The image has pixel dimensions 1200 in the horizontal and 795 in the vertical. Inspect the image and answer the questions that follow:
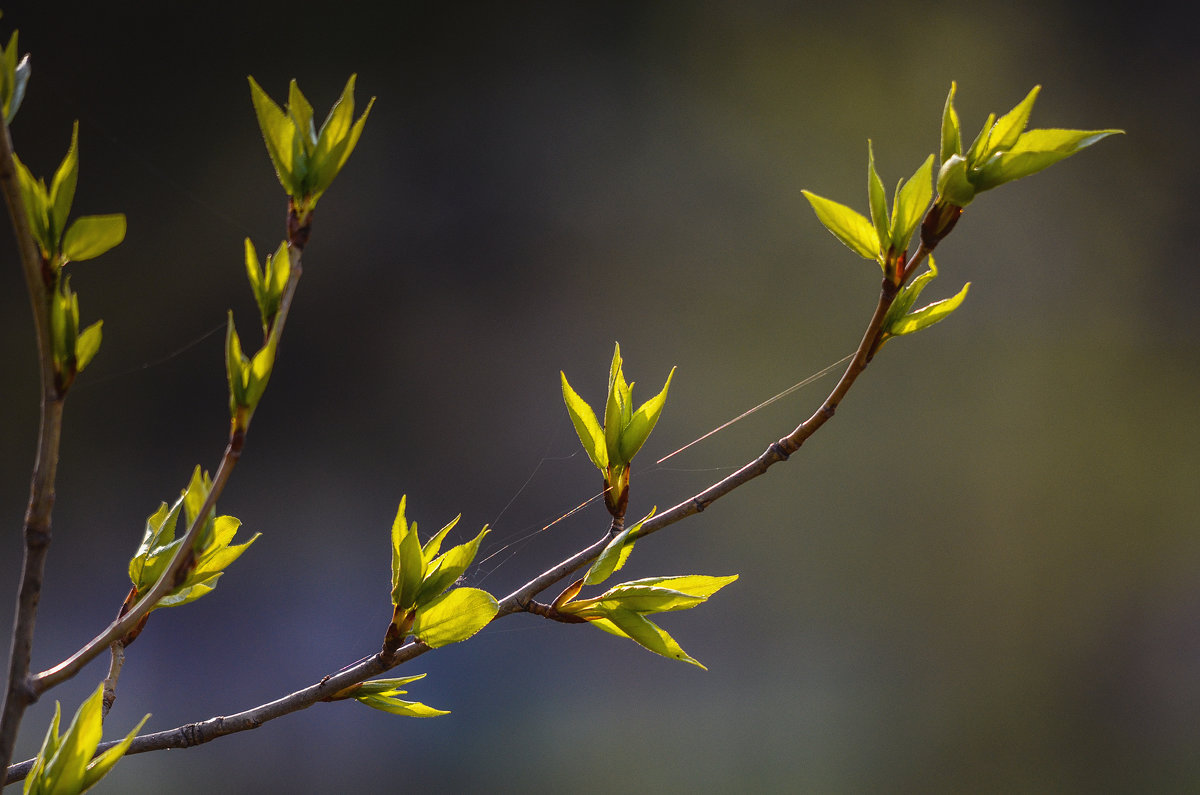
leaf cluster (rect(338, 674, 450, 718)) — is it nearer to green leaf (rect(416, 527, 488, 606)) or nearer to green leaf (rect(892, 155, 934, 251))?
green leaf (rect(416, 527, 488, 606))

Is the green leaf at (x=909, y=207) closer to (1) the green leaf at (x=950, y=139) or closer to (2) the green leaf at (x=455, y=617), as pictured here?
(1) the green leaf at (x=950, y=139)

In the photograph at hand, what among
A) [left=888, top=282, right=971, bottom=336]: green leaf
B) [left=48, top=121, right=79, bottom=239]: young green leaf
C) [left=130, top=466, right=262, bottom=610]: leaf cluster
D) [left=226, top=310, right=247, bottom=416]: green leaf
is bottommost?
[left=888, top=282, right=971, bottom=336]: green leaf

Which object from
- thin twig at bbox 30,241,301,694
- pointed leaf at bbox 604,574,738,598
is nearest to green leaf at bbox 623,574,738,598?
pointed leaf at bbox 604,574,738,598

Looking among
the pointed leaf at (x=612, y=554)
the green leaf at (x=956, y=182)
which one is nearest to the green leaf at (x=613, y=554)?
the pointed leaf at (x=612, y=554)

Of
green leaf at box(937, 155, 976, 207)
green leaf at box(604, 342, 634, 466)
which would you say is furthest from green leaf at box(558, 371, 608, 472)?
green leaf at box(937, 155, 976, 207)

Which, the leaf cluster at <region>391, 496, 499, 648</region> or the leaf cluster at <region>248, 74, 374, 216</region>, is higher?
the leaf cluster at <region>248, 74, 374, 216</region>

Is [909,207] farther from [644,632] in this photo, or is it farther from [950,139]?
[644,632]
